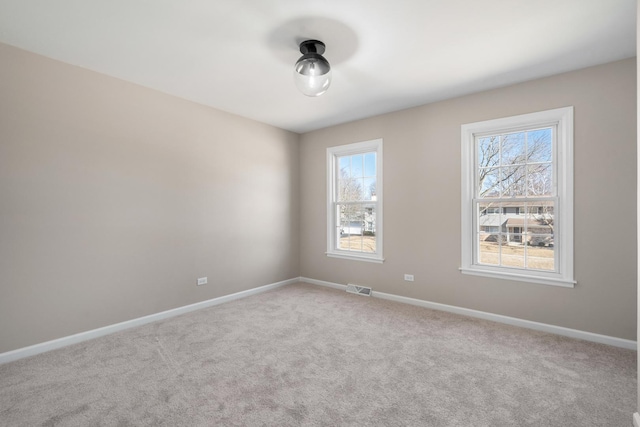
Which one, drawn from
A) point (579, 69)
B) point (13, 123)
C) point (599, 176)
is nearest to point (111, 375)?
point (13, 123)

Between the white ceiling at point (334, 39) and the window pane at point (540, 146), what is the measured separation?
0.60 m

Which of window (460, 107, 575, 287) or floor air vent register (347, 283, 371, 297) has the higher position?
window (460, 107, 575, 287)

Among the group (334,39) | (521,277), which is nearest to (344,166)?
(334,39)

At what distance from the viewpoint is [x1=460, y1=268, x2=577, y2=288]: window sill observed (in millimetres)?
2996

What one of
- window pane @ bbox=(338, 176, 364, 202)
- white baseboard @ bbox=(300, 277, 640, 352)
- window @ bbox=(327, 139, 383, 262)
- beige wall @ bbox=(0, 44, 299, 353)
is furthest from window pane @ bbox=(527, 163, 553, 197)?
beige wall @ bbox=(0, 44, 299, 353)

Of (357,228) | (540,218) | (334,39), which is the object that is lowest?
(357,228)

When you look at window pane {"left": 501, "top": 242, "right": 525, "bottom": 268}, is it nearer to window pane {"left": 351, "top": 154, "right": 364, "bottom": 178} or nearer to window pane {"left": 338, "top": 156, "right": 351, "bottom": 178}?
window pane {"left": 351, "top": 154, "right": 364, "bottom": 178}

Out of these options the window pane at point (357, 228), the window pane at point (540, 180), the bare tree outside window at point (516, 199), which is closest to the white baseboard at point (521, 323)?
the bare tree outside window at point (516, 199)

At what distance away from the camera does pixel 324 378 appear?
7.41 ft

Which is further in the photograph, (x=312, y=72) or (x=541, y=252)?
(x=541, y=252)

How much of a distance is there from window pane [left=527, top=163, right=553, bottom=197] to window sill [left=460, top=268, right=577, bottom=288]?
0.90 meters

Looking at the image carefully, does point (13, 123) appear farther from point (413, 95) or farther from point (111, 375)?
point (413, 95)

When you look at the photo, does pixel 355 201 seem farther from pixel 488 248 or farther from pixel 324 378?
pixel 324 378

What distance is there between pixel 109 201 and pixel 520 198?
4483 millimetres
